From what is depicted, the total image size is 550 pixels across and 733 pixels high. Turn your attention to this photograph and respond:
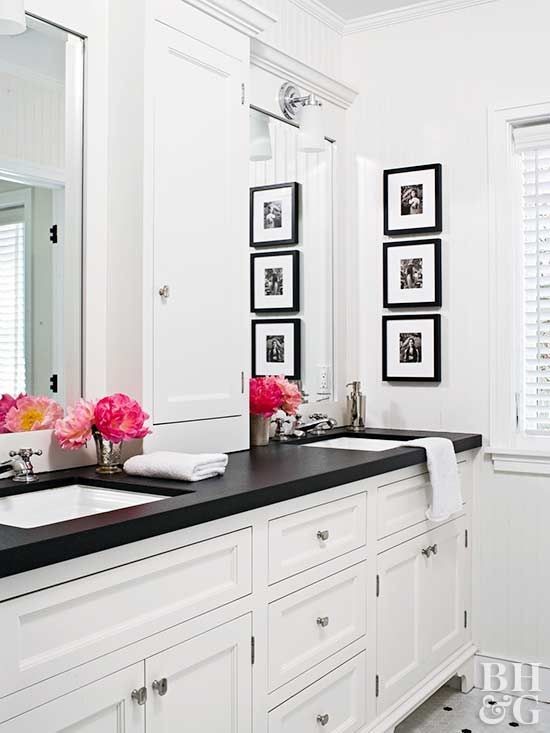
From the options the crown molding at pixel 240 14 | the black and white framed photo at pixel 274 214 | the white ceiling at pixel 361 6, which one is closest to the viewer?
the crown molding at pixel 240 14

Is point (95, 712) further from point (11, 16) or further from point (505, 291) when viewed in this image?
point (505, 291)

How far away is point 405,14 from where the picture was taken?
340 centimetres

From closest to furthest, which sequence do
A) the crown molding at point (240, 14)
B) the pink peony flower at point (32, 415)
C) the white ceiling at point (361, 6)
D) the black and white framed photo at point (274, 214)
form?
the pink peony flower at point (32, 415) → the crown molding at point (240, 14) → the black and white framed photo at point (274, 214) → the white ceiling at point (361, 6)

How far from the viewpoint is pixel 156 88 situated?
2361 millimetres

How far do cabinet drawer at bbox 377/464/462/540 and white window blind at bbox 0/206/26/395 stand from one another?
44.9 inches

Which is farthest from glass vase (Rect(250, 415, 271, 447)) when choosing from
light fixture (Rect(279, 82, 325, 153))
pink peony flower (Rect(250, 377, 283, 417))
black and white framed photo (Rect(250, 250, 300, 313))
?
light fixture (Rect(279, 82, 325, 153))

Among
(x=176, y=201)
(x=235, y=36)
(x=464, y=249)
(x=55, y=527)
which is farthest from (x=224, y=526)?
(x=464, y=249)

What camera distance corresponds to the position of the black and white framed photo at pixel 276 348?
9.88 feet

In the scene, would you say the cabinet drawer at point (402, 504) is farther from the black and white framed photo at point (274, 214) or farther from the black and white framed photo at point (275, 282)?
the black and white framed photo at point (274, 214)

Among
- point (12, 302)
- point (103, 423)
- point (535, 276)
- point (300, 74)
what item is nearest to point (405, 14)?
point (300, 74)

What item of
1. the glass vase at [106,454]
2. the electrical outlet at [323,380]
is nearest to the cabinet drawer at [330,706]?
the glass vase at [106,454]

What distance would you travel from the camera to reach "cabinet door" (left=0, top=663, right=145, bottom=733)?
1391 mm

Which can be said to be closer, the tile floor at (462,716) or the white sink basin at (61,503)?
the white sink basin at (61,503)

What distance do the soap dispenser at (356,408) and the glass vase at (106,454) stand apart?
1405 millimetres
